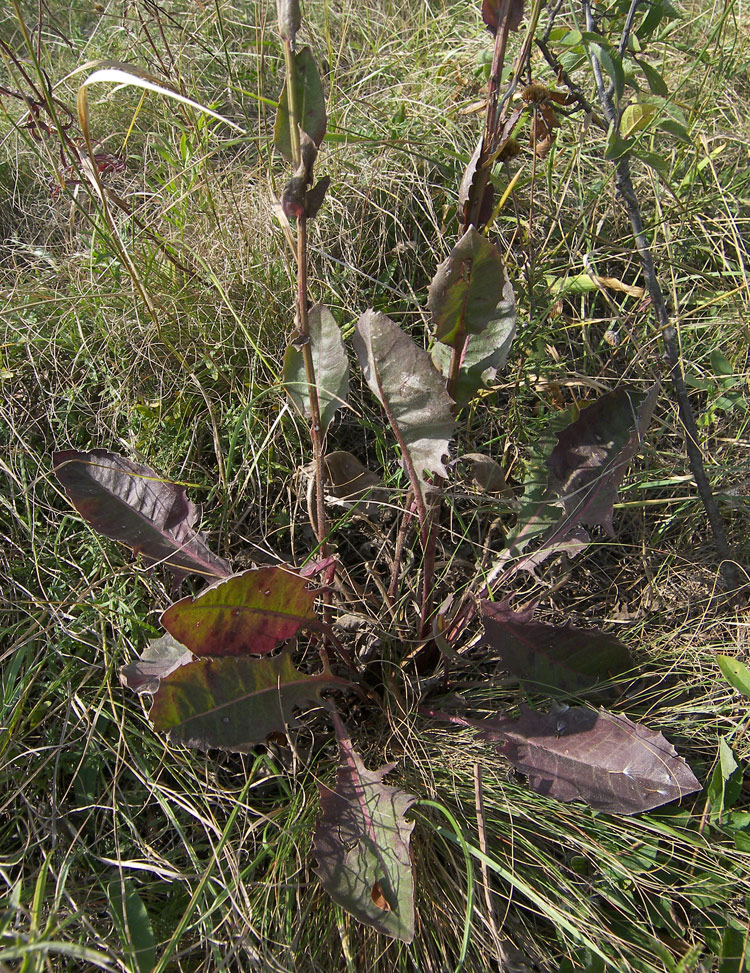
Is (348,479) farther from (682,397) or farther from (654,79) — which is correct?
(654,79)

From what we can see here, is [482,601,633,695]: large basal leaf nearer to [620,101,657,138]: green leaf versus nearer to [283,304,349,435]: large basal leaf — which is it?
[283,304,349,435]: large basal leaf

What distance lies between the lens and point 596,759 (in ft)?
3.62

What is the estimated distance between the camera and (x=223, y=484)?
1.43 metres

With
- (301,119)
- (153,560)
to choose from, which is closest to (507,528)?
(153,560)

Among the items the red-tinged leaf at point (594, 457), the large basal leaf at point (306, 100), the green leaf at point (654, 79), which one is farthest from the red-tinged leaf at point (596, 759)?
the green leaf at point (654, 79)

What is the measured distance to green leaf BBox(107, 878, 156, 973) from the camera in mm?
952

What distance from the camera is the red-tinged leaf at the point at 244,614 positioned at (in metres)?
0.97

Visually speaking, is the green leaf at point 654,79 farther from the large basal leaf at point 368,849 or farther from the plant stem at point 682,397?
the large basal leaf at point 368,849

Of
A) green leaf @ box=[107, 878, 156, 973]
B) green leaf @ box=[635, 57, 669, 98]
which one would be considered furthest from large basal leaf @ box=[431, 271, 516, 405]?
green leaf @ box=[107, 878, 156, 973]

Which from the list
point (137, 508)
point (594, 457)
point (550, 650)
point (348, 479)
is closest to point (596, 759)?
point (550, 650)

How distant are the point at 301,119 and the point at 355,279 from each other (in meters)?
0.71

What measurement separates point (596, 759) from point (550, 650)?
0.19 meters

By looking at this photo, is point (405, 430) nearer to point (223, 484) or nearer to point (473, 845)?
point (223, 484)

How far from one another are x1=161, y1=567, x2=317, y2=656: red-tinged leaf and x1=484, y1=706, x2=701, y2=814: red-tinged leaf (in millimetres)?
413
